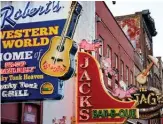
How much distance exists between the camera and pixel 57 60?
1071cm

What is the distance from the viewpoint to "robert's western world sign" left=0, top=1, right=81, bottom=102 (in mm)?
10586

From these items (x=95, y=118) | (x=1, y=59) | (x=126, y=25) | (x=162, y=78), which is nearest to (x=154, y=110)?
(x=95, y=118)

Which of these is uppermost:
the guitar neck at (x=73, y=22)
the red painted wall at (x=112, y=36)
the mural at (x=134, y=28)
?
the mural at (x=134, y=28)

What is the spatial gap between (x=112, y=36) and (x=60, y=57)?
12.5 m

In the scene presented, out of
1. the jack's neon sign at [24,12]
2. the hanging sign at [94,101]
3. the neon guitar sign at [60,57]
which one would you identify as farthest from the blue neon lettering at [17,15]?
the hanging sign at [94,101]

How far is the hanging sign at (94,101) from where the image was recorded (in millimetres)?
13547

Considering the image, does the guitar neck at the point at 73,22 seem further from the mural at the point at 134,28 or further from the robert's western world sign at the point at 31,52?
the mural at the point at 134,28

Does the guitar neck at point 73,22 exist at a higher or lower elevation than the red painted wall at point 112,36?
lower

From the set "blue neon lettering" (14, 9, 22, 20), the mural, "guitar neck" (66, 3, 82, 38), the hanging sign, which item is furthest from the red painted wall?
"blue neon lettering" (14, 9, 22, 20)

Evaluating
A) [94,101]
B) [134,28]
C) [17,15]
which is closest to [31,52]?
[17,15]

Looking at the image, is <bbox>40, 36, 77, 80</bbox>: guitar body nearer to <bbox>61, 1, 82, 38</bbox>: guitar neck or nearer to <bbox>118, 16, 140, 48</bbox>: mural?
<bbox>61, 1, 82, 38</bbox>: guitar neck

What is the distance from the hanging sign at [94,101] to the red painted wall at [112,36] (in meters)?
5.70

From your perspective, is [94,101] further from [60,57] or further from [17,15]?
[17,15]

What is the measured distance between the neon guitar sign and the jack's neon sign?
804 mm
